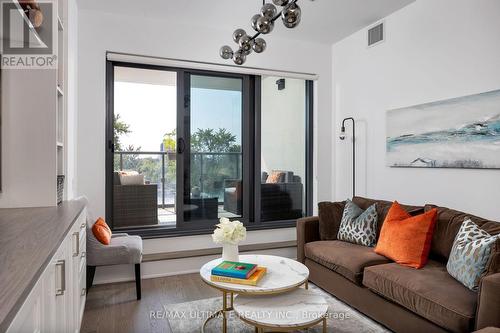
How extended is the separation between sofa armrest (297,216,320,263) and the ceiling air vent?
2.03 meters

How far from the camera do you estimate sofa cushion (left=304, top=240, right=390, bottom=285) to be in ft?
8.75

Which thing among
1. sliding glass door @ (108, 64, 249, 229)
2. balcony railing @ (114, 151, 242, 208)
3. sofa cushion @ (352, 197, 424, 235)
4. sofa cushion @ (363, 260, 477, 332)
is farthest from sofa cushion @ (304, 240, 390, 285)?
balcony railing @ (114, 151, 242, 208)

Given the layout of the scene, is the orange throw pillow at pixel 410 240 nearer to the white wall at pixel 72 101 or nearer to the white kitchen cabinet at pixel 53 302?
the white kitchen cabinet at pixel 53 302

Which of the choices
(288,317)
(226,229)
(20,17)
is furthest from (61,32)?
(288,317)

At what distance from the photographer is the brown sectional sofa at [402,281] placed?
1839 mm

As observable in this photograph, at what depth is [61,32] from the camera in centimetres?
259

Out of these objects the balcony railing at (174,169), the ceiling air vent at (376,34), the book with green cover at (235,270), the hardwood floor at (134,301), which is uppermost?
the ceiling air vent at (376,34)

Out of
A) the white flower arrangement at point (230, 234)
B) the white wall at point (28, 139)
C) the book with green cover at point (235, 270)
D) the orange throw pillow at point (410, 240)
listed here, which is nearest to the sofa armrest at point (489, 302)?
the orange throw pillow at point (410, 240)

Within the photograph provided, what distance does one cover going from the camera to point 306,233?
3.43 meters

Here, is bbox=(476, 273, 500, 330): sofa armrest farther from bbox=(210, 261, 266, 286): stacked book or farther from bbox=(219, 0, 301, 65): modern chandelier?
bbox=(219, 0, 301, 65): modern chandelier

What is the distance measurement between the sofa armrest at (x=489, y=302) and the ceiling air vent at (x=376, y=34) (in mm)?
2682

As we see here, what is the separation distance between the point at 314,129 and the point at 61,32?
2.99m

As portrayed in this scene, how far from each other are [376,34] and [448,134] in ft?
4.71

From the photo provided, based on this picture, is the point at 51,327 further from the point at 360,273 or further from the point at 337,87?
the point at 337,87
